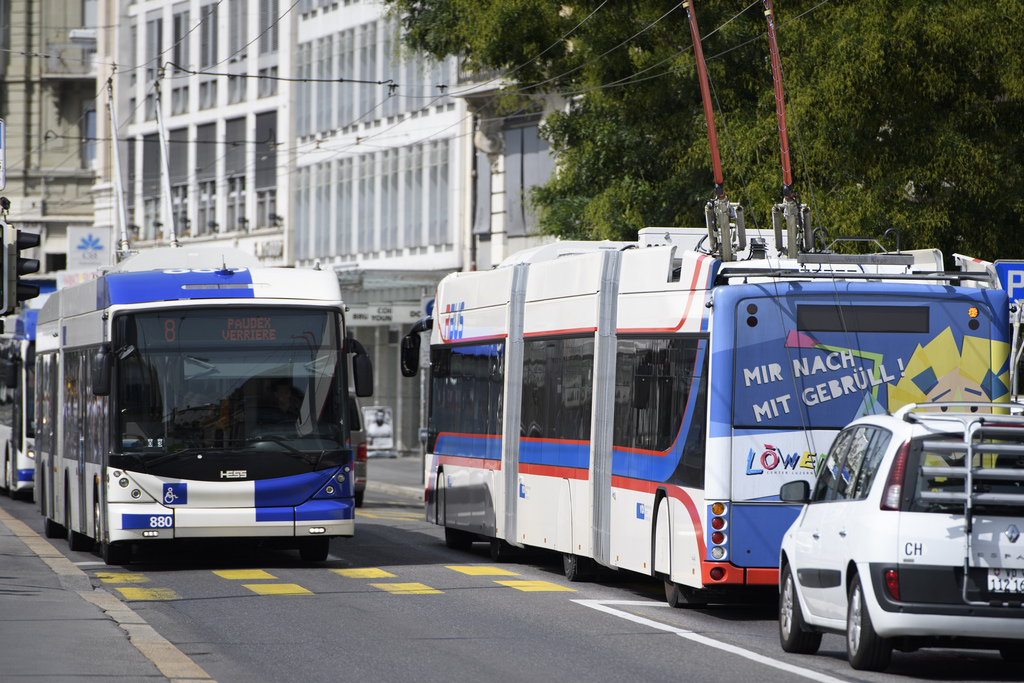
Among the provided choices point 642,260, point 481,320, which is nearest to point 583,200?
point 481,320

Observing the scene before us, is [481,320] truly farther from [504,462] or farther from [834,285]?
[834,285]

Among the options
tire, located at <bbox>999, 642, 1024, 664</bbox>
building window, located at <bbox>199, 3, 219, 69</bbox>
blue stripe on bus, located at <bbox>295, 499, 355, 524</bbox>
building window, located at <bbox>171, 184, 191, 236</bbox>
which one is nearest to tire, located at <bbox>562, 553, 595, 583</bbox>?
blue stripe on bus, located at <bbox>295, 499, 355, 524</bbox>

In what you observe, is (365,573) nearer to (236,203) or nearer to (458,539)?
(458,539)

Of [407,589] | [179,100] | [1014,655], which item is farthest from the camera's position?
[179,100]

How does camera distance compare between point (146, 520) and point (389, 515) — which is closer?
point (146, 520)

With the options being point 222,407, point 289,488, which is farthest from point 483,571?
point 222,407

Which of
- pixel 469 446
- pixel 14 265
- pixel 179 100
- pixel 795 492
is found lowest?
pixel 469 446

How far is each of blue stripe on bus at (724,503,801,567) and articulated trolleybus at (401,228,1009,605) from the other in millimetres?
10

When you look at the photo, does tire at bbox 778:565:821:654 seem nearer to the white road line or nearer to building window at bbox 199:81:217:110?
the white road line

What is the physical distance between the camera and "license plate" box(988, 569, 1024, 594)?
34.1 ft

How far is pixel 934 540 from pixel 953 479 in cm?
38

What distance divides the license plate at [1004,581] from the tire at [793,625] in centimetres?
163

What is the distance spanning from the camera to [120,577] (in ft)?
59.1

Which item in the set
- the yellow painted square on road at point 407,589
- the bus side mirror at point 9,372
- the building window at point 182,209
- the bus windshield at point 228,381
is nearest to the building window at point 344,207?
the building window at point 182,209
